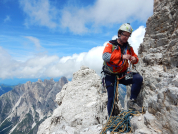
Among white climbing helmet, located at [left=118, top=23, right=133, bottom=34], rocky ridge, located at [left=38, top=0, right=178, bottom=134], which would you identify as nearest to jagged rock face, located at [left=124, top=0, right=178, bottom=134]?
rocky ridge, located at [left=38, top=0, right=178, bottom=134]

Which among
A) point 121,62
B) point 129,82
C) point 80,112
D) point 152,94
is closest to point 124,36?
point 121,62

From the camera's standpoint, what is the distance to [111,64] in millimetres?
6152

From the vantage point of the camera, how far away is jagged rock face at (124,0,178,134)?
11.2 feet

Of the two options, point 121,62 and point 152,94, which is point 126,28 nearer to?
point 121,62

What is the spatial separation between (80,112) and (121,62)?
15.5 ft

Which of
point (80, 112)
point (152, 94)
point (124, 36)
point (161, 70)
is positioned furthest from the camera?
point (80, 112)

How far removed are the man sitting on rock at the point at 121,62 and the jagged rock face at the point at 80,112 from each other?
5.79 ft

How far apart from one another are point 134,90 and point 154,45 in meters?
3.69

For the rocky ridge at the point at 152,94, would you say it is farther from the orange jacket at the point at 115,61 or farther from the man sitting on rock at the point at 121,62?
the orange jacket at the point at 115,61

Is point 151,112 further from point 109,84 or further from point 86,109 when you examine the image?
point 86,109

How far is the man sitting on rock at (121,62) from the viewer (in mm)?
5836

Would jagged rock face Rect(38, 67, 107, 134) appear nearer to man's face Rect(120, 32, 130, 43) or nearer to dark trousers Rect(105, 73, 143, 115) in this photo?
dark trousers Rect(105, 73, 143, 115)

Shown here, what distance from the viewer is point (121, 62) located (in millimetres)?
6055

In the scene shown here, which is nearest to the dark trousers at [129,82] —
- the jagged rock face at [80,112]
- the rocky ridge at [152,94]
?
the rocky ridge at [152,94]
